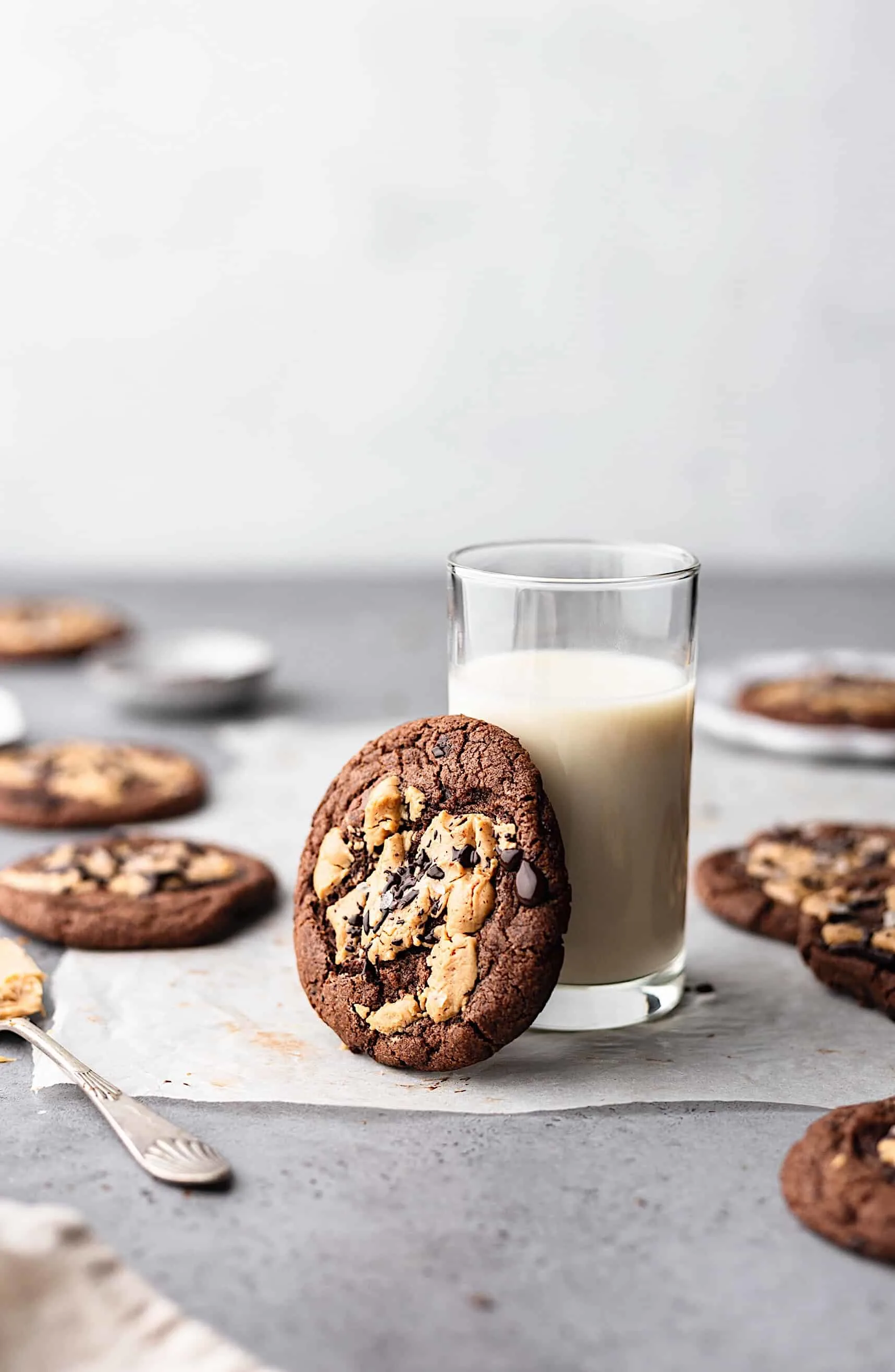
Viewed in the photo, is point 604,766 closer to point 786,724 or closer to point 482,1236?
point 482,1236

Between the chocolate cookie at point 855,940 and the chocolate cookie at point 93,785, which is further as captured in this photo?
the chocolate cookie at point 93,785

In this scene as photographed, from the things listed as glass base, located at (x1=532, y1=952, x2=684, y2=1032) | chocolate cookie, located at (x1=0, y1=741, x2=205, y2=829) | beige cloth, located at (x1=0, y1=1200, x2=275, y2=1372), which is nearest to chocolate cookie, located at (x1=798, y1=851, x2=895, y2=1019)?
glass base, located at (x1=532, y1=952, x2=684, y2=1032)

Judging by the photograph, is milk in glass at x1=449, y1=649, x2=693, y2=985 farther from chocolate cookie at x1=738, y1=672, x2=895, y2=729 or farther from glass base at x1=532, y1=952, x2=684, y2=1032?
chocolate cookie at x1=738, y1=672, x2=895, y2=729

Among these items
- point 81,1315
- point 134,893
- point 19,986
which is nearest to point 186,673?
point 134,893

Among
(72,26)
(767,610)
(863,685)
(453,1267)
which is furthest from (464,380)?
(453,1267)

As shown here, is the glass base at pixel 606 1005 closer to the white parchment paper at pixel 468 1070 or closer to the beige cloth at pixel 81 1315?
the white parchment paper at pixel 468 1070

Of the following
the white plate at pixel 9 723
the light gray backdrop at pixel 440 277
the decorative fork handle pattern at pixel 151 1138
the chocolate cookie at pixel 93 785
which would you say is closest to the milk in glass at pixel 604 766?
the decorative fork handle pattern at pixel 151 1138
